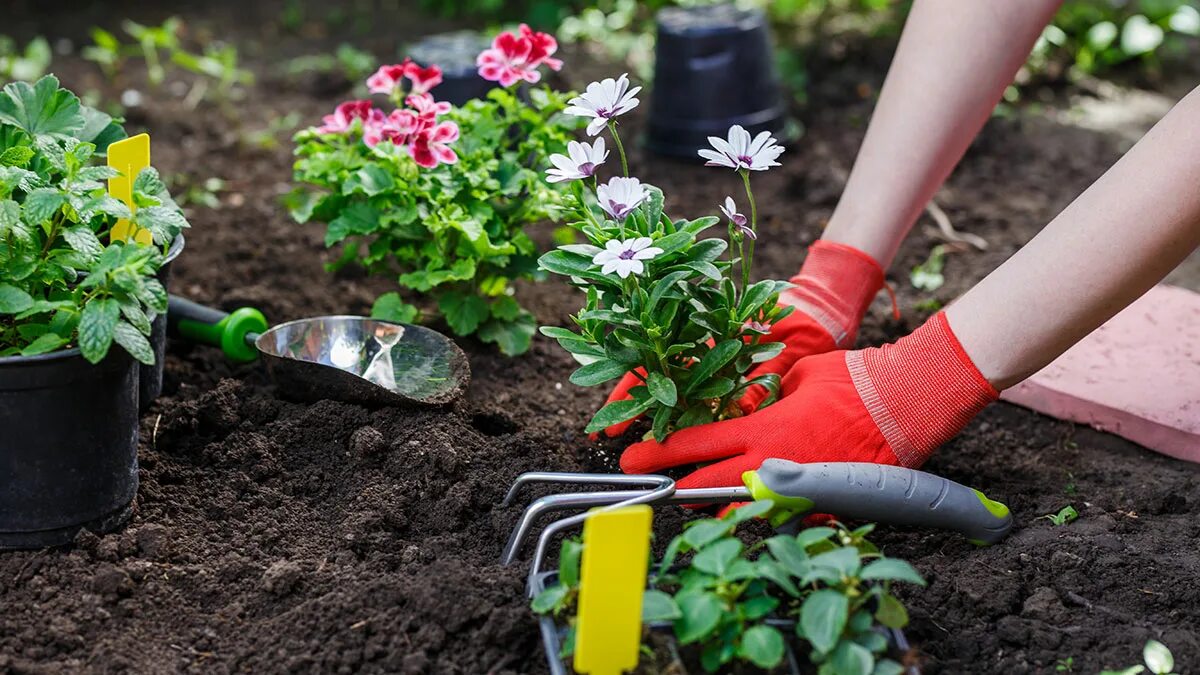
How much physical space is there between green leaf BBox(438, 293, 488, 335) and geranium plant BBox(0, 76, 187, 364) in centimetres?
60

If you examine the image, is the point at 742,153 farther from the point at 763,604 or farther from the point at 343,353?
the point at 343,353

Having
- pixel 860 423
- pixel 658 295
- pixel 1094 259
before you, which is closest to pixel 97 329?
pixel 658 295

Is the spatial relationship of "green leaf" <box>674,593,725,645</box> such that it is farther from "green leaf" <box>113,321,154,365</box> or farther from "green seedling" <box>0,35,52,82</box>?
"green seedling" <box>0,35,52,82</box>

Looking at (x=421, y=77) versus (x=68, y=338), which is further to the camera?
(x=421, y=77)

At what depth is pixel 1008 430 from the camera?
2.19m

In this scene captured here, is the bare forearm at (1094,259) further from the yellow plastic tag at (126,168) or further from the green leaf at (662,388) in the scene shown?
the yellow plastic tag at (126,168)

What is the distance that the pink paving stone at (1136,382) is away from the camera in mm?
2111

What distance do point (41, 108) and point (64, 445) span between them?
21.1 inches

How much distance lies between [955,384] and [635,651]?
2.52ft

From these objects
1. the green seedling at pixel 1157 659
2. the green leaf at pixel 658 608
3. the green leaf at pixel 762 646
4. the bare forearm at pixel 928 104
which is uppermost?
the bare forearm at pixel 928 104

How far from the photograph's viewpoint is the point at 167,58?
13.8ft

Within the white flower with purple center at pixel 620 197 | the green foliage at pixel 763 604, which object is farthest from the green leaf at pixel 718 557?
the white flower with purple center at pixel 620 197

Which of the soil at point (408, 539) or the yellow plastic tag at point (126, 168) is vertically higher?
the yellow plastic tag at point (126, 168)

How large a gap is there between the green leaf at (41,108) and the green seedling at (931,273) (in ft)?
5.93
